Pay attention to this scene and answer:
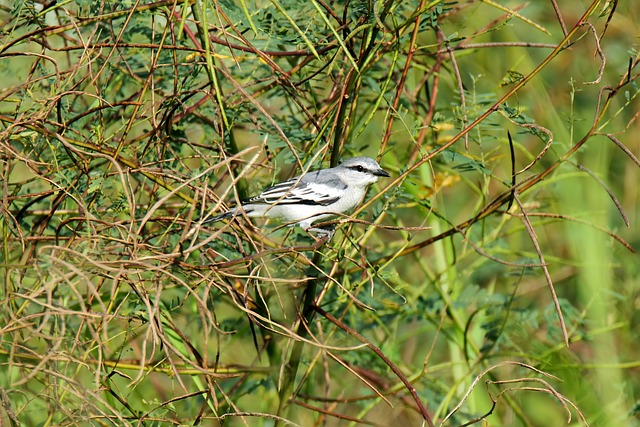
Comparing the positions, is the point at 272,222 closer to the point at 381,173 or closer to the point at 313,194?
the point at 313,194

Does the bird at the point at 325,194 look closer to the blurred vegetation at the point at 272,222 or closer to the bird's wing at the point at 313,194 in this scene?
the bird's wing at the point at 313,194

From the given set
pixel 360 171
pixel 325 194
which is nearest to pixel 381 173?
pixel 360 171

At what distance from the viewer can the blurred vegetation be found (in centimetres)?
255

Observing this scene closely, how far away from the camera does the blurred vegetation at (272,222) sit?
255 centimetres

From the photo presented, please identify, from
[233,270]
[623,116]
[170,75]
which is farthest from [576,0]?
[233,270]

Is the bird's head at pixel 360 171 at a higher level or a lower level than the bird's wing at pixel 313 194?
higher

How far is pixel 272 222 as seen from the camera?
435cm

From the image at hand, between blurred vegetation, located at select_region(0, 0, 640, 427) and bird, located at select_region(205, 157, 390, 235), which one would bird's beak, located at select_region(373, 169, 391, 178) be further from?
blurred vegetation, located at select_region(0, 0, 640, 427)

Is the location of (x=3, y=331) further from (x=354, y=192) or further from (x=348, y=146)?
(x=354, y=192)

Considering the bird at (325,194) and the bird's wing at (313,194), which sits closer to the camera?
the bird at (325,194)

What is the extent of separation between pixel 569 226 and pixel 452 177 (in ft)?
2.29

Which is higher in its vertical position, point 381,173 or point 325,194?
point 381,173

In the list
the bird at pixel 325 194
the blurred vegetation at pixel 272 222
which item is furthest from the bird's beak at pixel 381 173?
the blurred vegetation at pixel 272 222

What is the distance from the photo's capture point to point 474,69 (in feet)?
20.8
